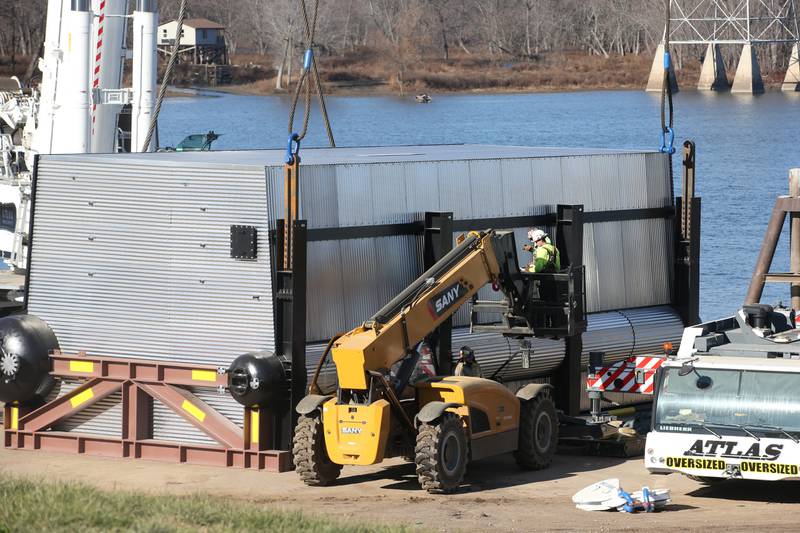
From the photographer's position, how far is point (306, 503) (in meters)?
17.5

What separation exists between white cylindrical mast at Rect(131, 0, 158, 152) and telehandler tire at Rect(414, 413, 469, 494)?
1265 centimetres

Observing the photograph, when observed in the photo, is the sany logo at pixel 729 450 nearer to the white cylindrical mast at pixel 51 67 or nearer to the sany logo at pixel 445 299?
the sany logo at pixel 445 299

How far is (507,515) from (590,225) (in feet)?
24.1

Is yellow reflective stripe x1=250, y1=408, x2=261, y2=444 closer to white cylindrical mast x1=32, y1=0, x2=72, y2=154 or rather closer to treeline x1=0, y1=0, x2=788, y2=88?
white cylindrical mast x1=32, y1=0, x2=72, y2=154

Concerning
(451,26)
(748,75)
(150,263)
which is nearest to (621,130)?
(748,75)

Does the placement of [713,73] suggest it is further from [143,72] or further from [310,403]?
[310,403]

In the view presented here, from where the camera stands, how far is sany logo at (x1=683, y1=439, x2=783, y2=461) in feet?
56.0

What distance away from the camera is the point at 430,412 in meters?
18.0

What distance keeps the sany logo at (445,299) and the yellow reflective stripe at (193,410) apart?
3.18m

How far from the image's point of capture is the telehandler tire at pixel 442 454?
17.8m

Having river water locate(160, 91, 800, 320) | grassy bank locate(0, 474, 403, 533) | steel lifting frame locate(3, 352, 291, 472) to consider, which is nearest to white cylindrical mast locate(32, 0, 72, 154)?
steel lifting frame locate(3, 352, 291, 472)

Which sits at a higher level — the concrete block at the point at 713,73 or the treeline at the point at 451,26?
the treeline at the point at 451,26

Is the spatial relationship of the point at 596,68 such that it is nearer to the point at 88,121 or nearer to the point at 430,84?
the point at 430,84

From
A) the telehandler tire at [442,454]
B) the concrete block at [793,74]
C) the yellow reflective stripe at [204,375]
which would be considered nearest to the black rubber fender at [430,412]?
the telehandler tire at [442,454]
